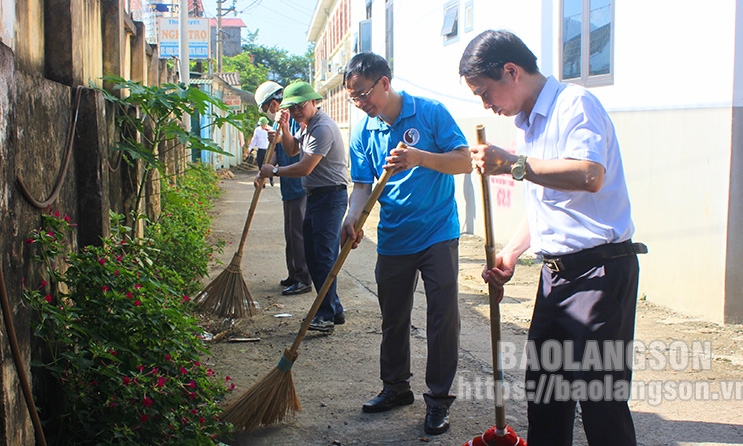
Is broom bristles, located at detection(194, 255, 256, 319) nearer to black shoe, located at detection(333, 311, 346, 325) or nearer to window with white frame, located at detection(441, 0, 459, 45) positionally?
black shoe, located at detection(333, 311, 346, 325)

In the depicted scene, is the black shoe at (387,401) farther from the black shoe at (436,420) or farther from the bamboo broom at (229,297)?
the bamboo broom at (229,297)

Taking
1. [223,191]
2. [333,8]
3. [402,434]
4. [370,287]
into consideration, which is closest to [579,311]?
[402,434]

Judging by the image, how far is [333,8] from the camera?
3438 centimetres

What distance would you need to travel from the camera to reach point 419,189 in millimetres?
4023

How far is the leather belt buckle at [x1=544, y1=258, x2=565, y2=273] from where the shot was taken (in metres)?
2.82

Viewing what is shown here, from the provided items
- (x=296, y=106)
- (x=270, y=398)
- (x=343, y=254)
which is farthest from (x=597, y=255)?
(x=296, y=106)

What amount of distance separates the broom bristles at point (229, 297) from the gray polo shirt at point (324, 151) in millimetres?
1003

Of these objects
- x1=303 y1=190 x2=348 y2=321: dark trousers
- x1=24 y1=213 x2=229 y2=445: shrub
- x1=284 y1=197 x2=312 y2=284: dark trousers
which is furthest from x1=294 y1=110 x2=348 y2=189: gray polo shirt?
x1=24 y1=213 x2=229 y2=445: shrub

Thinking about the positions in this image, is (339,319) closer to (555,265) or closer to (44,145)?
(44,145)

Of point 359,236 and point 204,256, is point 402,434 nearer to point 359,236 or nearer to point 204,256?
point 359,236

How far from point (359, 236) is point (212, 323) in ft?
7.72

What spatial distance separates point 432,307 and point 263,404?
103 cm

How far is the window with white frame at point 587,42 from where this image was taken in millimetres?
7500

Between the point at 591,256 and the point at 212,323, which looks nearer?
Answer: the point at 591,256
